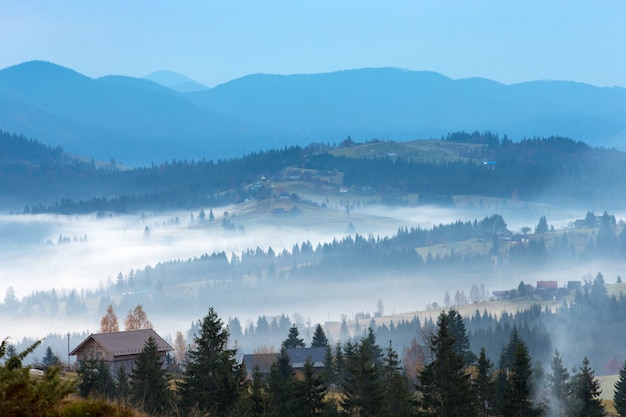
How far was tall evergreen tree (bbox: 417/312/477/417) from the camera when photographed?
58031mm

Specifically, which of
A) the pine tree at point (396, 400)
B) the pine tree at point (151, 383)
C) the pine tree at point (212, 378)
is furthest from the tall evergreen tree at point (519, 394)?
the pine tree at point (151, 383)

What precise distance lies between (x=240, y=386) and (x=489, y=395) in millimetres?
20499

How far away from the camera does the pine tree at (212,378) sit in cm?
5762

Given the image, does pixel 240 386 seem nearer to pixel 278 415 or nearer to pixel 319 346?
pixel 278 415

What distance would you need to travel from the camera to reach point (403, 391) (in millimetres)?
62531

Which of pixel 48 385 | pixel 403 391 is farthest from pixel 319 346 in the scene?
pixel 48 385

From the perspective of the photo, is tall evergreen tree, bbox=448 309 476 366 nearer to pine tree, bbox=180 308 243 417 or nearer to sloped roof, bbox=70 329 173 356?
sloped roof, bbox=70 329 173 356

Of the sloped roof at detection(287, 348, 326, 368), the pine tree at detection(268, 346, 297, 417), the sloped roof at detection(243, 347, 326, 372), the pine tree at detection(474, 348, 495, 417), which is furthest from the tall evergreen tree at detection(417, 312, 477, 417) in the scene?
the sloped roof at detection(287, 348, 326, 368)

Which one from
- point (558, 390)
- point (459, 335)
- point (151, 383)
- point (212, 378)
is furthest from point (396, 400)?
point (459, 335)

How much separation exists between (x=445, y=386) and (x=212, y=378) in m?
11.8

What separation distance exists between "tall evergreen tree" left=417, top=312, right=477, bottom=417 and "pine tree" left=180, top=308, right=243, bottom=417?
9.58m

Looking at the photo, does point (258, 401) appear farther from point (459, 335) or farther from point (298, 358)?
point (298, 358)

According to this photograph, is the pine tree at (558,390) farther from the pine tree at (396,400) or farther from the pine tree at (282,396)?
the pine tree at (282,396)

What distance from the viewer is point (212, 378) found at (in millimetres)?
59094
